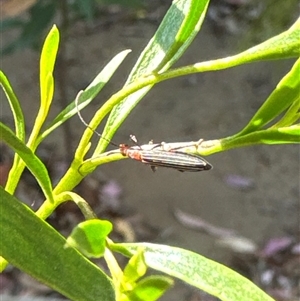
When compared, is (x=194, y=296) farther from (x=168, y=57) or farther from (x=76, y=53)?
(x=168, y=57)

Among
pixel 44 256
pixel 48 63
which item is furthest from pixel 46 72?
pixel 44 256

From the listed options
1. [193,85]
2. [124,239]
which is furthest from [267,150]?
[124,239]

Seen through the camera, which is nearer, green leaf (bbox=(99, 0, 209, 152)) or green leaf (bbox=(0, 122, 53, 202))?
green leaf (bbox=(0, 122, 53, 202))

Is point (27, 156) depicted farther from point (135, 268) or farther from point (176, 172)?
point (176, 172)

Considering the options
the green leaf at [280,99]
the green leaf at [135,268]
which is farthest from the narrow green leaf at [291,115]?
the green leaf at [135,268]

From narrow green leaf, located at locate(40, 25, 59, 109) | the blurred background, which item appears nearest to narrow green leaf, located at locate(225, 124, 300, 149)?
narrow green leaf, located at locate(40, 25, 59, 109)

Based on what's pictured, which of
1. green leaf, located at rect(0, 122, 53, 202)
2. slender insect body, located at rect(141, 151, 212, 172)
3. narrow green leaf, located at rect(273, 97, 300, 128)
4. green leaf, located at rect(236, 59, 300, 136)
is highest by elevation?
green leaf, located at rect(0, 122, 53, 202)

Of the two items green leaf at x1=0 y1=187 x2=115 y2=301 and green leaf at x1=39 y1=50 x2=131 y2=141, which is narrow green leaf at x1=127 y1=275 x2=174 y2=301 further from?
green leaf at x1=39 y1=50 x2=131 y2=141
